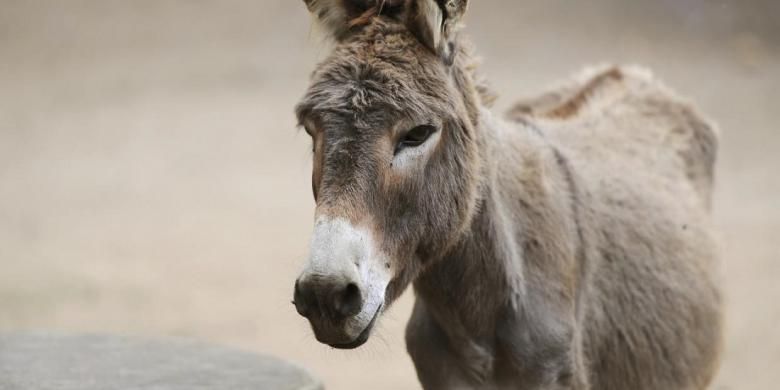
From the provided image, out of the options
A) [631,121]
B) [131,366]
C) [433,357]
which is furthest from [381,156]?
[631,121]

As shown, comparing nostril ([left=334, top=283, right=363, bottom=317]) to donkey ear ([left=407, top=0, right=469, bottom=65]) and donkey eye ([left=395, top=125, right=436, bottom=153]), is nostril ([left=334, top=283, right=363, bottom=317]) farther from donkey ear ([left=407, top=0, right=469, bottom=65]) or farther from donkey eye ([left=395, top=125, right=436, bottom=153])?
donkey ear ([left=407, top=0, right=469, bottom=65])

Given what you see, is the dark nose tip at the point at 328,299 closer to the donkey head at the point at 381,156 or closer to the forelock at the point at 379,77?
the donkey head at the point at 381,156

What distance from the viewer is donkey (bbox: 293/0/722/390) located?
8.72ft

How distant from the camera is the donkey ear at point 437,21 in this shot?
2861 mm

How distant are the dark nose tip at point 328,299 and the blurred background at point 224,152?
2.96m

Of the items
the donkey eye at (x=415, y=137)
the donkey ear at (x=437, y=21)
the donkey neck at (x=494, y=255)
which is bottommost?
the donkey neck at (x=494, y=255)

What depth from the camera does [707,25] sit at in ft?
46.0

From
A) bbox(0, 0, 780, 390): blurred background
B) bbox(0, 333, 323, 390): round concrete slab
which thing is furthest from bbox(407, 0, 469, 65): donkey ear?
bbox(0, 0, 780, 390): blurred background

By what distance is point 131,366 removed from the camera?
3.95 m

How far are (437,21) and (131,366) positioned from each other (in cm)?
180

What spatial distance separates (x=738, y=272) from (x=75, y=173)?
628cm

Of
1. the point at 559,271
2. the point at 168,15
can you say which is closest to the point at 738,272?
the point at 559,271

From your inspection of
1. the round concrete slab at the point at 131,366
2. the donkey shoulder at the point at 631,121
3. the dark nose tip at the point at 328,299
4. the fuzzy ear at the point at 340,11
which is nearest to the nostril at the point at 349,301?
the dark nose tip at the point at 328,299

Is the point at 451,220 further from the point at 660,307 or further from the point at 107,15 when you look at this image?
the point at 107,15
